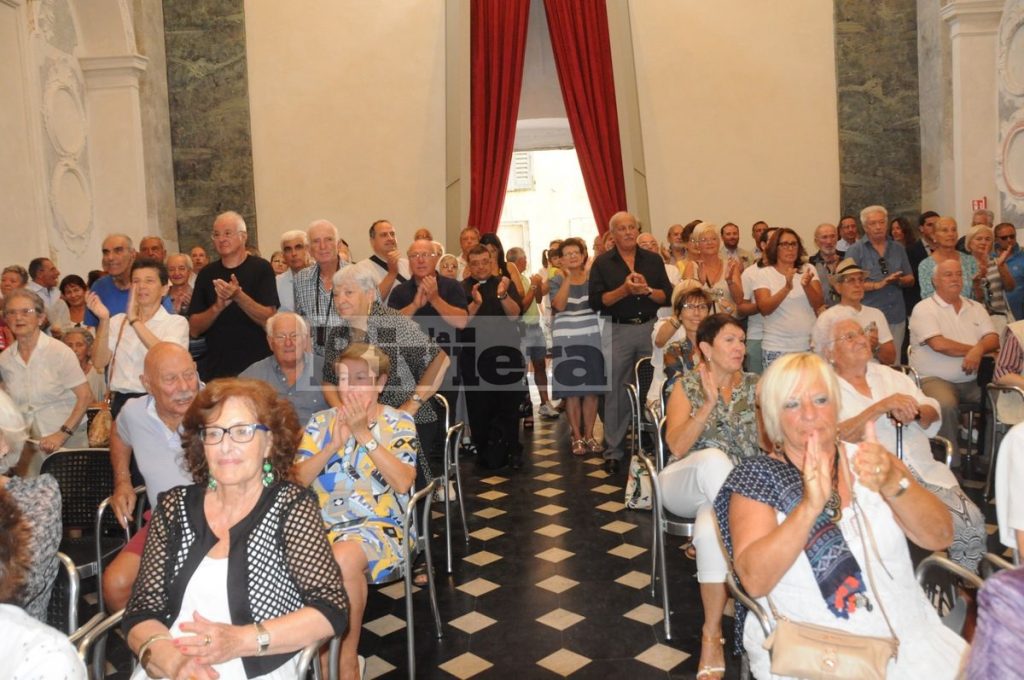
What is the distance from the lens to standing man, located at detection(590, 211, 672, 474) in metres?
6.11

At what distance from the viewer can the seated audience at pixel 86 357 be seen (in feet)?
18.4

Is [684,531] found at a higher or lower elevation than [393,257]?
lower

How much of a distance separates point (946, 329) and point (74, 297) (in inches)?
257

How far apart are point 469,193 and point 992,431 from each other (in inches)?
259

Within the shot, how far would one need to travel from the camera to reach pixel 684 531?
340cm

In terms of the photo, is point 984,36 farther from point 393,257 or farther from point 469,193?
point 393,257

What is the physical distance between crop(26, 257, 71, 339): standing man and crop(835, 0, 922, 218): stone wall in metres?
8.16

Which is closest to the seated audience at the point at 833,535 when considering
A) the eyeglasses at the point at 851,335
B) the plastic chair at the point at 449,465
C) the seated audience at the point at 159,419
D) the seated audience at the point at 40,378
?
the eyeglasses at the point at 851,335

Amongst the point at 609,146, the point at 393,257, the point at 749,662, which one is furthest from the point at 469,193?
the point at 749,662

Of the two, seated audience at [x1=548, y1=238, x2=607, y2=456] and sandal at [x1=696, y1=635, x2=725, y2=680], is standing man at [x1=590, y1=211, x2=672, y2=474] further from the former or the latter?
sandal at [x1=696, y1=635, x2=725, y2=680]

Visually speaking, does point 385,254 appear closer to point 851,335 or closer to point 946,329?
point 851,335

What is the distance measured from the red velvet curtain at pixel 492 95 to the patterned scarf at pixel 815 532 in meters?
8.24

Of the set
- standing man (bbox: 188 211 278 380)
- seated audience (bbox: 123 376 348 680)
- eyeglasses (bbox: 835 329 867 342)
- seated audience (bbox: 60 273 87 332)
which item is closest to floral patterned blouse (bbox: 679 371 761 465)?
eyeglasses (bbox: 835 329 867 342)

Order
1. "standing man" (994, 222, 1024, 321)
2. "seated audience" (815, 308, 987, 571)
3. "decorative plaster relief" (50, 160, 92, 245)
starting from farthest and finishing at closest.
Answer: "decorative plaster relief" (50, 160, 92, 245) → "standing man" (994, 222, 1024, 321) → "seated audience" (815, 308, 987, 571)
